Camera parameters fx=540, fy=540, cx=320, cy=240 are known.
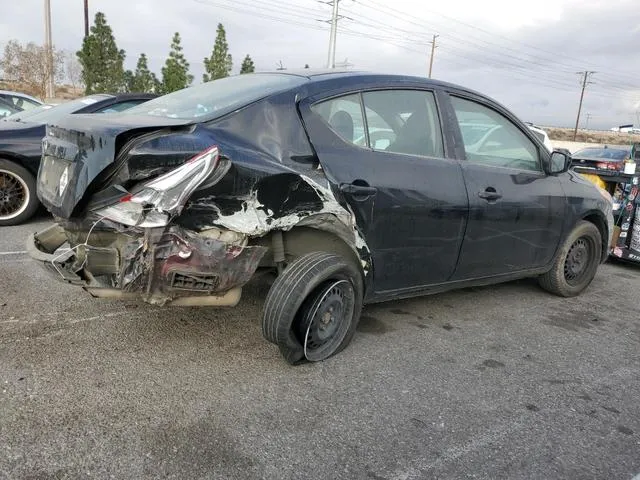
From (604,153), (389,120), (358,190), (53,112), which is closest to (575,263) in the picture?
(389,120)

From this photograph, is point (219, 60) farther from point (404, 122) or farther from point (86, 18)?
point (404, 122)

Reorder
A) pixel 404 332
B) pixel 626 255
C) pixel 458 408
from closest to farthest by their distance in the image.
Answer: pixel 458 408 → pixel 404 332 → pixel 626 255

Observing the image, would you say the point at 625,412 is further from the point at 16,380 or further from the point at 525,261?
the point at 16,380

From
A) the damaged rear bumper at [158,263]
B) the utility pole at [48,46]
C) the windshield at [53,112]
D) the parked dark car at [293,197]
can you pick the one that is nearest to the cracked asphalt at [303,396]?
the parked dark car at [293,197]

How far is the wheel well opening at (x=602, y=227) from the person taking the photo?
5.03 metres

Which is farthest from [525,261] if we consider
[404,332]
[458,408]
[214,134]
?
[214,134]

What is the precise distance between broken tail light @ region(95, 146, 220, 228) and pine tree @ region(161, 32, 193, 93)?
31.3 m

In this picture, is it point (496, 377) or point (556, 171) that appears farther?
point (556, 171)

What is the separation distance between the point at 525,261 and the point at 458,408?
6.40 feet

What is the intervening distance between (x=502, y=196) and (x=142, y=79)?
112 ft

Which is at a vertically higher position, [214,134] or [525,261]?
[214,134]

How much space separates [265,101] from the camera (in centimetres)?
306

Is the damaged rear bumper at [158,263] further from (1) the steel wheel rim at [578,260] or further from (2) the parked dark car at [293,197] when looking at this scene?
(1) the steel wheel rim at [578,260]

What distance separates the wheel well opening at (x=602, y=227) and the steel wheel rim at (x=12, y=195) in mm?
5922
